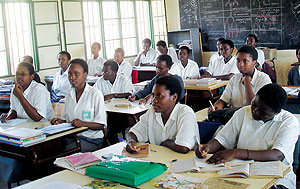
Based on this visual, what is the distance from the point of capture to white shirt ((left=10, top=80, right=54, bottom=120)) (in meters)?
3.98

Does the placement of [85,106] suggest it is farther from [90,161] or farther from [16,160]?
[90,161]

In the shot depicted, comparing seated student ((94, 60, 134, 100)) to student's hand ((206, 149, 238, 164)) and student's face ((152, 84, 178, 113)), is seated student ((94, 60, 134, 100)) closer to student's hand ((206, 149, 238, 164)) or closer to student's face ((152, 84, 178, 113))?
student's face ((152, 84, 178, 113))

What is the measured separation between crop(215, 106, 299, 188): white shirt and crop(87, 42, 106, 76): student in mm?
5649

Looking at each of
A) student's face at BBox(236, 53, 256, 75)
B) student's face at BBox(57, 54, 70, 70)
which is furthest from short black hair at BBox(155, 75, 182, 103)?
student's face at BBox(57, 54, 70, 70)

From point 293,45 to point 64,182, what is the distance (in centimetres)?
683

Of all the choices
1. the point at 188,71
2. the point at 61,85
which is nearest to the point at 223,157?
the point at 188,71

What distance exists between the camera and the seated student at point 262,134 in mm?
2301

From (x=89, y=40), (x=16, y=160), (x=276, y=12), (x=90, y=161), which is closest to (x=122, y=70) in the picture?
(x=89, y=40)

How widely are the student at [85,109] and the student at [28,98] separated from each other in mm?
354

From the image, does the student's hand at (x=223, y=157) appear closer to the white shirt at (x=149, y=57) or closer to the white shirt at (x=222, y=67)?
the white shirt at (x=222, y=67)

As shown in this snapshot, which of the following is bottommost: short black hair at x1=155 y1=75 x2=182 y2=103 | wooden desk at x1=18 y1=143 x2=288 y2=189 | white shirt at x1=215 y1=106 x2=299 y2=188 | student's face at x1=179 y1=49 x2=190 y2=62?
wooden desk at x1=18 y1=143 x2=288 y2=189

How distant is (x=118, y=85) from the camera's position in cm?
518

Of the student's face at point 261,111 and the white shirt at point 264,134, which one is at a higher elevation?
the student's face at point 261,111

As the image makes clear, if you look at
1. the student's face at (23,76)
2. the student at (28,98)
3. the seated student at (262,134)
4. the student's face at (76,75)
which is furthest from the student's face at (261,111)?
the student's face at (23,76)
